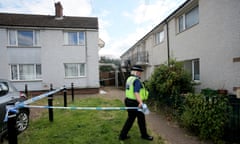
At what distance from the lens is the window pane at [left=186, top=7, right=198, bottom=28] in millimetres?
7738

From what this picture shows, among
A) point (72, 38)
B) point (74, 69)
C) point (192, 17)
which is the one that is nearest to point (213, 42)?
point (192, 17)

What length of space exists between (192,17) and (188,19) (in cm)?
39

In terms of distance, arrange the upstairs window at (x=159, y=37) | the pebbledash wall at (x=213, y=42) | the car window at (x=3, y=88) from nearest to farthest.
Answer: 1. the car window at (x=3, y=88)
2. the pebbledash wall at (x=213, y=42)
3. the upstairs window at (x=159, y=37)

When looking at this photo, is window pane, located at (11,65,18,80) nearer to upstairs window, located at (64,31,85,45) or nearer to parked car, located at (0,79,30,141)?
upstairs window, located at (64,31,85,45)

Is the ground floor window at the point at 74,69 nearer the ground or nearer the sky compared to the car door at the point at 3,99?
nearer the sky

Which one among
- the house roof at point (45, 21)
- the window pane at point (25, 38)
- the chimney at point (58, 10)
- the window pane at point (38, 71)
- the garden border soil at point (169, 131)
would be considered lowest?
the garden border soil at point (169, 131)

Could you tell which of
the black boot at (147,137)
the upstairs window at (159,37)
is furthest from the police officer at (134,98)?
the upstairs window at (159,37)

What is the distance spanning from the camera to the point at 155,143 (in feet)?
11.8

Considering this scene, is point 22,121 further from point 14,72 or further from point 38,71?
point 14,72

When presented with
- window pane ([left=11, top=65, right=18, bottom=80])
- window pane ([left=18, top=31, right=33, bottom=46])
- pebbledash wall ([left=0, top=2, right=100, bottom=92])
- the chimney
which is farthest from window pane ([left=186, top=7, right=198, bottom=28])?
window pane ([left=11, top=65, right=18, bottom=80])

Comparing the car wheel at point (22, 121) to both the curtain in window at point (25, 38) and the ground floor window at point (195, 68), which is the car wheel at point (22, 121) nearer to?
the ground floor window at point (195, 68)

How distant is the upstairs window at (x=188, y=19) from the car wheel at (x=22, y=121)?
8778 mm

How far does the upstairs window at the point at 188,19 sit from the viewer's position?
777cm

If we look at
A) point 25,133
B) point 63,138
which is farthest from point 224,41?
point 25,133
